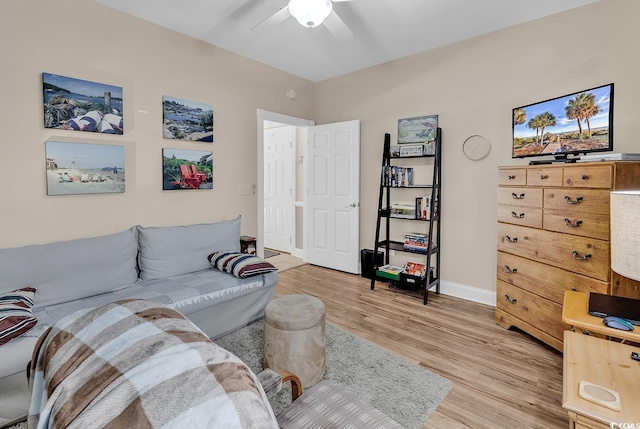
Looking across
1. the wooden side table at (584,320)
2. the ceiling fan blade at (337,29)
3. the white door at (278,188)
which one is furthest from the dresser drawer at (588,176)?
the white door at (278,188)

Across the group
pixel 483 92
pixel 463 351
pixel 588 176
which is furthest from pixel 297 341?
pixel 483 92

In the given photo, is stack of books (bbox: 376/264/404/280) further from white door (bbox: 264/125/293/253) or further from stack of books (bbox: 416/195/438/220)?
white door (bbox: 264/125/293/253)

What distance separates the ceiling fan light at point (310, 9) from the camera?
6.64ft

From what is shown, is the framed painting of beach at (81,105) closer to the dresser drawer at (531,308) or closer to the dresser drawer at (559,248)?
the dresser drawer at (559,248)

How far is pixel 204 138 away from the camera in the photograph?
3.53 m

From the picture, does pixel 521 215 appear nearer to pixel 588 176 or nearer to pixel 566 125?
pixel 588 176

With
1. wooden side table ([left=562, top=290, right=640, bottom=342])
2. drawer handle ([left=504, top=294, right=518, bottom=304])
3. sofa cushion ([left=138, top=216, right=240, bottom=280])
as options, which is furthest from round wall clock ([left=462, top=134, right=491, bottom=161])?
sofa cushion ([left=138, top=216, right=240, bottom=280])

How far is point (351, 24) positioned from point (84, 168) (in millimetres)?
2713

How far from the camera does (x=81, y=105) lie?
2.67 meters

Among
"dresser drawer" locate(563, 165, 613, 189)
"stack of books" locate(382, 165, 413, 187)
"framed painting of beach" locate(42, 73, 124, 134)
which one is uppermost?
"framed painting of beach" locate(42, 73, 124, 134)

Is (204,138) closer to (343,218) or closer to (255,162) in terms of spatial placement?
(255,162)

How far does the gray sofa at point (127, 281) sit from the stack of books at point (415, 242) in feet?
5.47

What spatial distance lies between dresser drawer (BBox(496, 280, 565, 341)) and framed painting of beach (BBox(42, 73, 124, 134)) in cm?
366

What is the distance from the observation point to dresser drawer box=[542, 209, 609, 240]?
1990 mm
